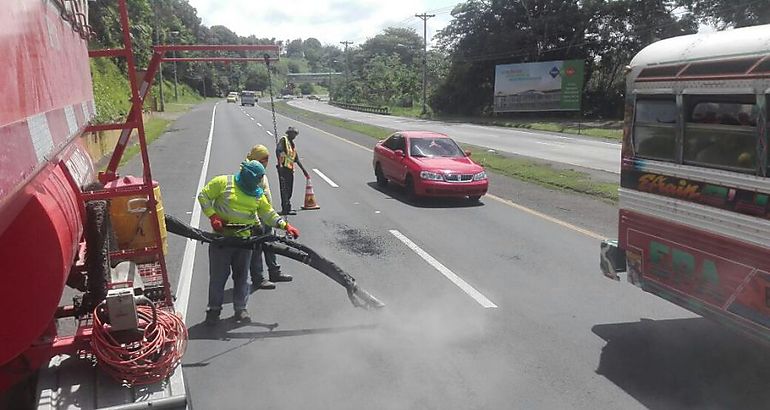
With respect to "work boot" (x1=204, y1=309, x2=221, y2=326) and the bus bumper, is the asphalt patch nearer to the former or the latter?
"work boot" (x1=204, y1=309, x2=221, y2=326)

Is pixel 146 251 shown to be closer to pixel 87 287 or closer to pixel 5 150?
pixel 87 287

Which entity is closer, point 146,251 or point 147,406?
point 147,406

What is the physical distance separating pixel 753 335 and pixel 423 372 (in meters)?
2.50

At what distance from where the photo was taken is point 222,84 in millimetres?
124688

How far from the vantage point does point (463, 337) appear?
605 cm

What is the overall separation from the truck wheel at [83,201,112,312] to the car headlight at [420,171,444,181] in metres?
9.65

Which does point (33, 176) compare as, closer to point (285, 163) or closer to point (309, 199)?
point (285, 163)

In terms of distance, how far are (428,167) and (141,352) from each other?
33.6ft

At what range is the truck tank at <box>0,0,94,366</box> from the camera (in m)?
2.09

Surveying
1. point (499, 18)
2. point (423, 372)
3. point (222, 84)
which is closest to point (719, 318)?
point (423, 372)

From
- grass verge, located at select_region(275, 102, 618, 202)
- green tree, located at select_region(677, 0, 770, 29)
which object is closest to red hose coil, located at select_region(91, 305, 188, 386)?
grass verge, located at select_region(275, 102, 618, 202)

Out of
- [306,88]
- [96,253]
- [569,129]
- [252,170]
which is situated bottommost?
[569,129]

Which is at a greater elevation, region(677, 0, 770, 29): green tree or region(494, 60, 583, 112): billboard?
region(677, 0, 770, 29): green tree

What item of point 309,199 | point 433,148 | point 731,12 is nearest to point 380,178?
point 433,148
